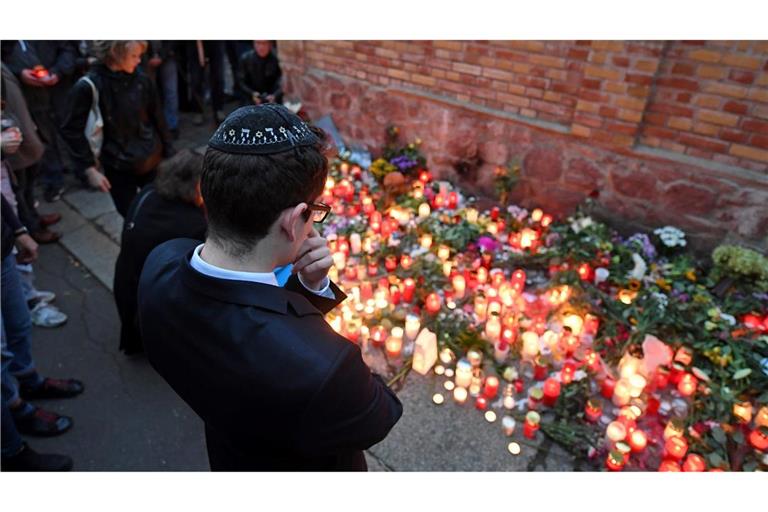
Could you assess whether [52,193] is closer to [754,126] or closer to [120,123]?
[120,123]

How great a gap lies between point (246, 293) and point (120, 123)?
10.7 feet

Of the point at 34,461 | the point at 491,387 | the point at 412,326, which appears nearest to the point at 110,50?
the point at 34,461

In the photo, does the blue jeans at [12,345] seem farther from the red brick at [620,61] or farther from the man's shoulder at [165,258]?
the red brick at [620,61]

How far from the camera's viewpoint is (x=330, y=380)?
124cm

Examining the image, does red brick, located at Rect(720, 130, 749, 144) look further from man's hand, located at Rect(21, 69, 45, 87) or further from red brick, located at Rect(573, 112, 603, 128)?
man's hand, located at Rect(21, 69, 45, 87)

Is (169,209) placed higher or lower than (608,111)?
lower

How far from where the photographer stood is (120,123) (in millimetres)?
3885

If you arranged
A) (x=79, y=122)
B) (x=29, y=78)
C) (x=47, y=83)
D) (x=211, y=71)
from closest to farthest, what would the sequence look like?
(x=79, y=122) < (x=29, y=78) < (x=47, y=83) < (x=211, y=71)

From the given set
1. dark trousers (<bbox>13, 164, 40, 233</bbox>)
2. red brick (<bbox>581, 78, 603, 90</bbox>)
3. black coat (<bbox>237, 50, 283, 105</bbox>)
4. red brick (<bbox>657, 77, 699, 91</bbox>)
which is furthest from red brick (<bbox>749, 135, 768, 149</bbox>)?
dark trousers (<bbox>13, 164, 40, 233</bbox>)

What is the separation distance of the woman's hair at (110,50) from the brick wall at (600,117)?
2.71 meters

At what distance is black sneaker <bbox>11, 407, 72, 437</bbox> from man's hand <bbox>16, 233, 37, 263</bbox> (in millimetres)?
944

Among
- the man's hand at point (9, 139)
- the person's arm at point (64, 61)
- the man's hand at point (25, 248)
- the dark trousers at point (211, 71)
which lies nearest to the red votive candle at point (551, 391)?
the man's hand at point (25, 248)

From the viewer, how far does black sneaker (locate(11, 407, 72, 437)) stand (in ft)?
10.1

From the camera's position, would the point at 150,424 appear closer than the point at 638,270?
Yes
